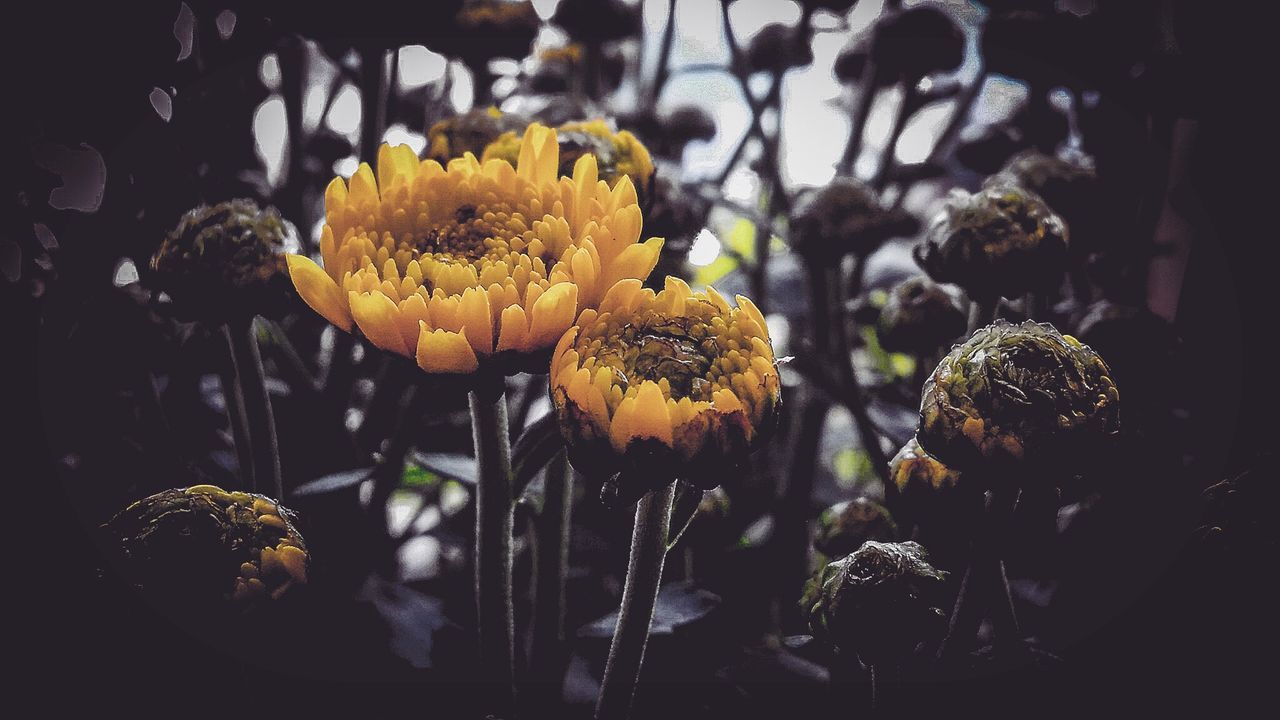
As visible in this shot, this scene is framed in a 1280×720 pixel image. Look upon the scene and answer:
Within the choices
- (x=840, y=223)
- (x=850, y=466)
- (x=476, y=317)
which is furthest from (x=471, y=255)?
(x=850, y=466)

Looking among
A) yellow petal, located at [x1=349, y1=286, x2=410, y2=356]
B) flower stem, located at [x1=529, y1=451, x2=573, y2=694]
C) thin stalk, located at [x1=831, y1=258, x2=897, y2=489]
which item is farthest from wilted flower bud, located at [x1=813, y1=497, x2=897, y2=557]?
yellow petal, located at [x1=349, y1=286, x2=410, y2=356]

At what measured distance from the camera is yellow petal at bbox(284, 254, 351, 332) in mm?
211

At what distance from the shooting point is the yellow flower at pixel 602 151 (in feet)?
0.94

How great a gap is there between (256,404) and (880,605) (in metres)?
0.27

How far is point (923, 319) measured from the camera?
1.34ft

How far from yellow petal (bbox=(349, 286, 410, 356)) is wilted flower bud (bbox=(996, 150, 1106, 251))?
1.12 feet

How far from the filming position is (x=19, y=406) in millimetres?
322

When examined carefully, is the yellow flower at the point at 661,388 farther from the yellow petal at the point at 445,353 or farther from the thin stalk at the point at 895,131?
the thin stalk at the point at 895,131

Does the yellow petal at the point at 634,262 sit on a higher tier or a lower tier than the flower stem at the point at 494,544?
higher

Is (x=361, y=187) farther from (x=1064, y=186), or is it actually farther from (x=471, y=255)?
(x=1064, y=186)

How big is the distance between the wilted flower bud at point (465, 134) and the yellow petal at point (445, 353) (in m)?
0.15

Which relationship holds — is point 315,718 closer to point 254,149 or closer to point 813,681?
point 813,681

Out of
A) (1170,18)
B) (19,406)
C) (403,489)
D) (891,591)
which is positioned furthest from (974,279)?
(403,489)

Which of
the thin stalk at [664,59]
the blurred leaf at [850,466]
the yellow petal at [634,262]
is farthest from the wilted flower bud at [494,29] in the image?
the blurred leaf at [850,466]
